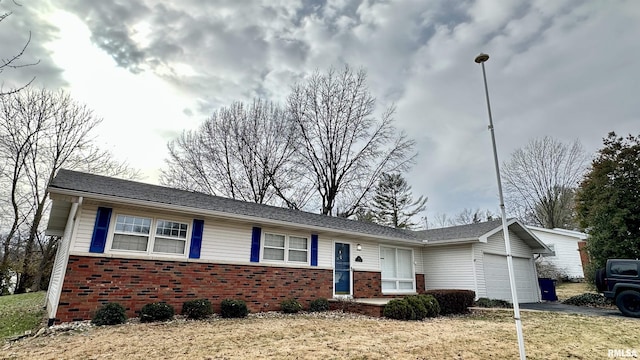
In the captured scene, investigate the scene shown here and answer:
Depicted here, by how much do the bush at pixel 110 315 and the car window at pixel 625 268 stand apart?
15.3 metres

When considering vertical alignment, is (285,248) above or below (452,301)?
above

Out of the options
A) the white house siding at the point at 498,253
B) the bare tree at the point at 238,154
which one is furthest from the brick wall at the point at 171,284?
the bare tree at the point at 238,154

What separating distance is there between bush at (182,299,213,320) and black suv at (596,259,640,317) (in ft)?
43.2

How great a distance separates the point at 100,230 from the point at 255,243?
4261 millimetres

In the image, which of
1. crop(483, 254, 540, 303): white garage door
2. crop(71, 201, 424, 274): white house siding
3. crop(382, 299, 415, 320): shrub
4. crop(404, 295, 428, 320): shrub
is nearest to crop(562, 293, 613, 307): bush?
crop(483, 254, 540, 303): white garage door

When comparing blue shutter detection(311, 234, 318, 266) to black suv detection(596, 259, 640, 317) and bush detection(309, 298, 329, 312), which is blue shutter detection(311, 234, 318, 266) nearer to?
bush detection(309, 298, 329, 312)

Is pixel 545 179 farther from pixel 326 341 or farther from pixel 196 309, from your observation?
pixel 196 309

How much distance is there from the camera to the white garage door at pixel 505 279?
1446 centimetres

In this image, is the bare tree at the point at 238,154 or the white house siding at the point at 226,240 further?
the bare tree at the point at 238,154

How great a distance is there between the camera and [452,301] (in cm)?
1105

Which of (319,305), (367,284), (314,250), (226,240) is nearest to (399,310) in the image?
(319,305)

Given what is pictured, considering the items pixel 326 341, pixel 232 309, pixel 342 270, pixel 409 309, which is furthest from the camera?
pixel 342 270

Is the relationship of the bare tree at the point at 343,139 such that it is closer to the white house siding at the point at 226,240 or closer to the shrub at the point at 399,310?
the white house siding at the point at 226,240

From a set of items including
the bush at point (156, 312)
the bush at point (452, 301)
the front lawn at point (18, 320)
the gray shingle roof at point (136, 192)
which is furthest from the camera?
the bush at point (452, 301)
